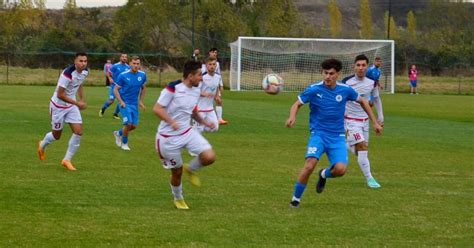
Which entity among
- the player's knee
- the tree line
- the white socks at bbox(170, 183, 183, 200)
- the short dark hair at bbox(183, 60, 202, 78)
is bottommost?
the white socks at bbox(170, 183, 183, 200)

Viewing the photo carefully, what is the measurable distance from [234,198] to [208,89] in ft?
27.0

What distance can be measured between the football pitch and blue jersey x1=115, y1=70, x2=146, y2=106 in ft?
3.65

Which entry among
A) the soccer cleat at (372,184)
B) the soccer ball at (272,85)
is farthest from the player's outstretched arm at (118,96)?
the soccer cleat at (372,184)

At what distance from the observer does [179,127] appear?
10.6 metres

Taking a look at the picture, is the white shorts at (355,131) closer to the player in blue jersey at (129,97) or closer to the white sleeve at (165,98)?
the white sleeve at (165,98)

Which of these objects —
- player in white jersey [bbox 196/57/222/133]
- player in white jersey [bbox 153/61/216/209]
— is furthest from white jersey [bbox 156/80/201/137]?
player in white jersey [bbox 196/57/222/133]

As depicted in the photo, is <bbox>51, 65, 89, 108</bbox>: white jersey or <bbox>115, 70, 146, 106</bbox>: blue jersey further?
<bbox>115, 70, 146, 106</bbox>: blue jersey

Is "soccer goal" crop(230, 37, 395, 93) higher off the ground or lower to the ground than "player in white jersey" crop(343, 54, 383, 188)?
higher

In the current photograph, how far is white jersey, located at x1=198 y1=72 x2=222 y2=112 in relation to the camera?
19125 millimetres

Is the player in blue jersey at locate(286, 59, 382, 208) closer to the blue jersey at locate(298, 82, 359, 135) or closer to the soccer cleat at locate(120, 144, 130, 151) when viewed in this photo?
the blue jersey at locate(298, 82, 359, 135)

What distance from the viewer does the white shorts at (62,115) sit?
49.0ft

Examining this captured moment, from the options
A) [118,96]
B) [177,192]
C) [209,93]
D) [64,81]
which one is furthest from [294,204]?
[118,96]

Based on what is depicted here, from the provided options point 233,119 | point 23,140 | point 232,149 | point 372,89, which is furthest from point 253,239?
point 233,119

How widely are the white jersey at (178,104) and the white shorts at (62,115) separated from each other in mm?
4621
